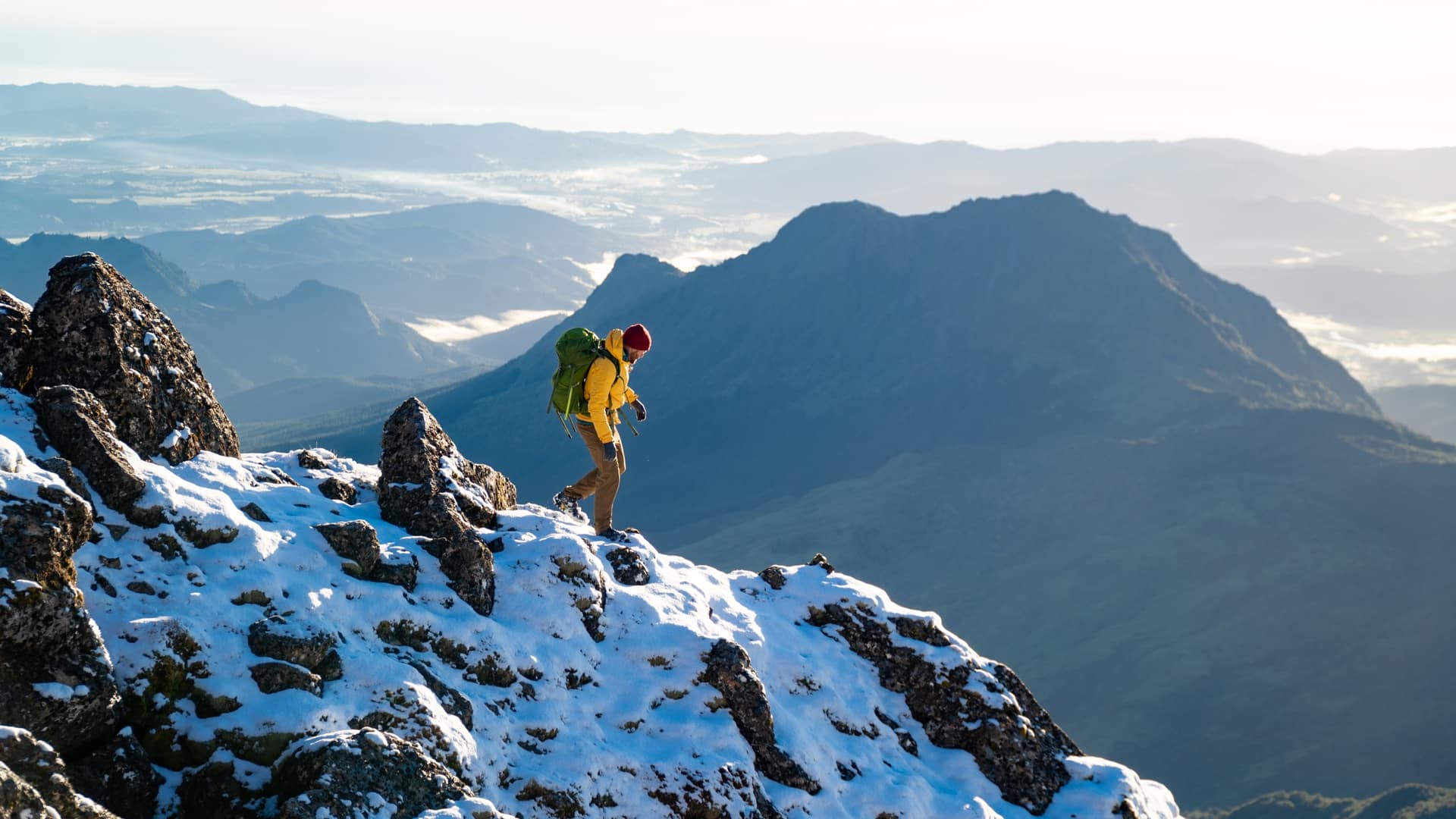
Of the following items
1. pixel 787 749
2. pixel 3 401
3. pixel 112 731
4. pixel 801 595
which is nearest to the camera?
pixel 112 731

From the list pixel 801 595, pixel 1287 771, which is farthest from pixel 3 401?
pixel 1287 771

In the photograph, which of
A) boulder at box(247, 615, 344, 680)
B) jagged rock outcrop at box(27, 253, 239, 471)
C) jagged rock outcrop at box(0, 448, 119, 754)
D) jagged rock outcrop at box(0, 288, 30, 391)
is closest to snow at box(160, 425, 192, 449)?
jagged rock outcrop at box(27, 253, 239, 471)

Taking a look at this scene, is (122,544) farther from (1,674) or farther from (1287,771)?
(1287,771)

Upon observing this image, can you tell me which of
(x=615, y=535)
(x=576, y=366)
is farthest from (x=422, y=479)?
(x=615, y=535)

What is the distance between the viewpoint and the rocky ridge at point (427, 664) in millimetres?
13195

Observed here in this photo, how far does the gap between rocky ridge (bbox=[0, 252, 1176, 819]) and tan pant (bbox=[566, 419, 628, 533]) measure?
715mm

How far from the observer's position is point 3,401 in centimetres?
1648

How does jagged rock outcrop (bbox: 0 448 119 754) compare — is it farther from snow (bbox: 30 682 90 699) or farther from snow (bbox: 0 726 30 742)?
snow (bbox: 0 726 30 742)

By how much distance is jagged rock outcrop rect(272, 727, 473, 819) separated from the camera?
41.9ft

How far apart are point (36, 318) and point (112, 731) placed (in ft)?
28.4

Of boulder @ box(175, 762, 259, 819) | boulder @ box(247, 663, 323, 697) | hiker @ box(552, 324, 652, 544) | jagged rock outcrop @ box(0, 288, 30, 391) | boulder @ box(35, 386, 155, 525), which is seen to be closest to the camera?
boulder @ box(175, 762, 259, 819)

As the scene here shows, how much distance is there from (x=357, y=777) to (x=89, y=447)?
729 cm

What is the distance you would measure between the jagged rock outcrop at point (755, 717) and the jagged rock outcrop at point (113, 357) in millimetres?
9806

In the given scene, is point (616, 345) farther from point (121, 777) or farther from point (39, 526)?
point (121, 777)
